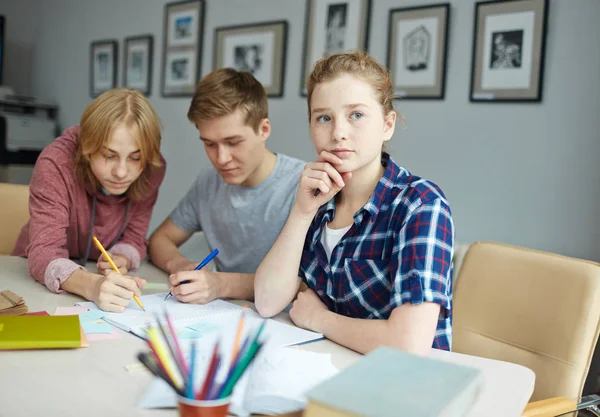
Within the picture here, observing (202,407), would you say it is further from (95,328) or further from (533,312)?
(533,312)

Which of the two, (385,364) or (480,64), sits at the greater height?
(480,64)

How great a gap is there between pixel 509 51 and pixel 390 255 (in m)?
1.53

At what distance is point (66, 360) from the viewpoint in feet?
3.00

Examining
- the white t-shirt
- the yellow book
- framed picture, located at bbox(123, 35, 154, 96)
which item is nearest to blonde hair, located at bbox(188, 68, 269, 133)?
the white t-shirt

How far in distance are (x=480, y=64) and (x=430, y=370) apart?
82.7 inches

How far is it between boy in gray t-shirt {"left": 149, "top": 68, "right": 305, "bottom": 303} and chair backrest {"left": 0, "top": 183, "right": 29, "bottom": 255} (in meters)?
0.55

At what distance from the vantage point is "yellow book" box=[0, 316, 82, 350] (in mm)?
938

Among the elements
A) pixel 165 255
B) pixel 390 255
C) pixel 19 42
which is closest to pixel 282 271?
pixel 390 255

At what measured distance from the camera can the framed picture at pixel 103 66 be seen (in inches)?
158

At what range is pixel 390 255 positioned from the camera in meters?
1.16

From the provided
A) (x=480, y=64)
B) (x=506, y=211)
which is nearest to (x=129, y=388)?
(x=506, y=211)

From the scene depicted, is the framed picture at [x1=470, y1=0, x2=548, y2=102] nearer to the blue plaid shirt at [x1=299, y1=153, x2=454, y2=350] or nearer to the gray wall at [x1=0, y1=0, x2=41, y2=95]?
the blue plaid shirt at [x1=299, y1=153, x2=454, y2=350]

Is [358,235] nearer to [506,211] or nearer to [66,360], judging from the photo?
[66,360]

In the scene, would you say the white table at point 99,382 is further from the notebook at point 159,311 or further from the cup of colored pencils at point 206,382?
the cup of colored pencils at point 206,382
